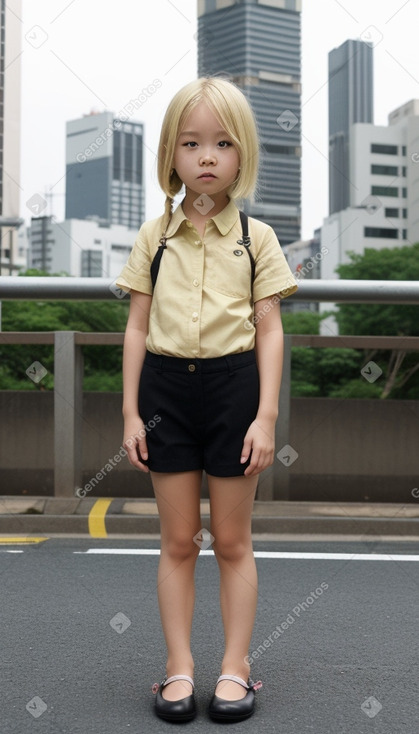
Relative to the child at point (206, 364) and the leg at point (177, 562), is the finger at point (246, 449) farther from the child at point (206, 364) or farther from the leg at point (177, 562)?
the leg at point (177, 562)

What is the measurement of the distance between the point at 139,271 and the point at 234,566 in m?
0.84

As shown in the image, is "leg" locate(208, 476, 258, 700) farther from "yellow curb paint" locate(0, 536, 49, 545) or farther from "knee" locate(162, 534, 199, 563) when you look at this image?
"yellow curb paint" locate(0, 536, 49, 545)

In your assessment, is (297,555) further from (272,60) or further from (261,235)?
(272,60)

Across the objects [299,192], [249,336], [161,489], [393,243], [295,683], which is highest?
[299,192]

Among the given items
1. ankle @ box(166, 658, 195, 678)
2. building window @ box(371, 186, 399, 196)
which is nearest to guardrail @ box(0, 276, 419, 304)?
ankle @ box(166, 658, 195, 678)

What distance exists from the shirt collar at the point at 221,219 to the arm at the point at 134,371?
20cm

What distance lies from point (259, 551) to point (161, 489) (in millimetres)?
2085

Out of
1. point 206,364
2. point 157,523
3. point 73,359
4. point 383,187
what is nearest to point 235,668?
point 206,364

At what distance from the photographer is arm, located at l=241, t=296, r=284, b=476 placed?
8.33 feet

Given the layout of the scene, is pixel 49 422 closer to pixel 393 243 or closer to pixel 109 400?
pixel 109 400

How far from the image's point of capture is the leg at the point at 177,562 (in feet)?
8.54

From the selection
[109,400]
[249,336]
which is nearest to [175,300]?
[249,336]

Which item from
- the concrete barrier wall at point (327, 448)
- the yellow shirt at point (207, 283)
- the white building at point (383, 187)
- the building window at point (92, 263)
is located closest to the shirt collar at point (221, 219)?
the yellow shirt at point (207, 283)

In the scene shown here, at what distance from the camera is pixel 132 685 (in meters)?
2.83
